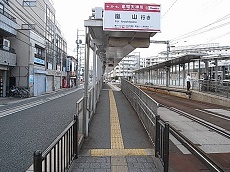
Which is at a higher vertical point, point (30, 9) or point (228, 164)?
point (30, 9)

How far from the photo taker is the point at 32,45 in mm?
26781

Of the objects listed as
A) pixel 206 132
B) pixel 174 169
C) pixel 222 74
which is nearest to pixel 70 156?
pixel 174 169

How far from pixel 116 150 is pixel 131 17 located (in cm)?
394

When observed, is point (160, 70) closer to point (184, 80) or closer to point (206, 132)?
point (184, 80)

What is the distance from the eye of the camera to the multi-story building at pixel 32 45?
1025 inches

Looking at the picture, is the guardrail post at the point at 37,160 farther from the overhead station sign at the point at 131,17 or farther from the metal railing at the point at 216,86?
the metal railing at the point at 216,86

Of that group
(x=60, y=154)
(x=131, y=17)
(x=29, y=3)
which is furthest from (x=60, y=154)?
(x=29, y=3)

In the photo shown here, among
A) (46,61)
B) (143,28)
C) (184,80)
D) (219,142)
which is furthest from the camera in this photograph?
(46,61)

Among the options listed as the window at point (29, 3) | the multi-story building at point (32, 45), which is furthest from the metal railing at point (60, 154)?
the window at point (29, 3)

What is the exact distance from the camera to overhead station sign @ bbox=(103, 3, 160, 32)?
6.57 meters

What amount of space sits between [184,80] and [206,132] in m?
15.2

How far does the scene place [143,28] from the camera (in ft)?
22.2

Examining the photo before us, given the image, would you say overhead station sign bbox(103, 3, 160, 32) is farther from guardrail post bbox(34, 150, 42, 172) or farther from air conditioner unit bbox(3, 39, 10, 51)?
air conditioner unit bbox(3, 39, 10, 51)

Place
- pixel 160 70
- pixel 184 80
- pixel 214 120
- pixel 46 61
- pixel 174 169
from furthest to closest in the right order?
pixel 46 61 < pixel 160 70 < pixel 184 80 < pixel 214 120 < pixel 174 169
